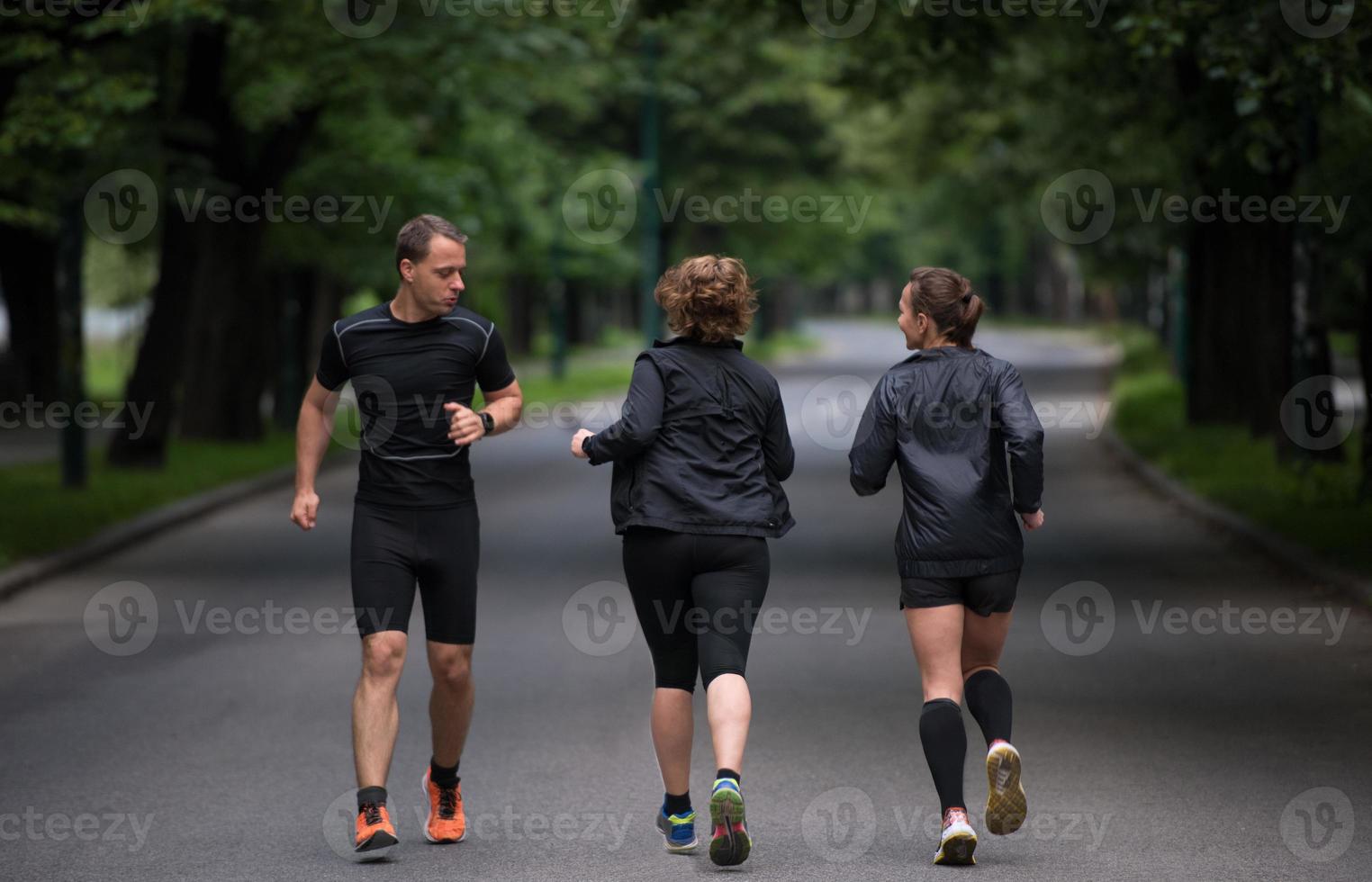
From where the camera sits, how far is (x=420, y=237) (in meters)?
6.28

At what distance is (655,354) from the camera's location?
6156mm

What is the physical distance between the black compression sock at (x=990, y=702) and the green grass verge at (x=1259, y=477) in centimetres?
657

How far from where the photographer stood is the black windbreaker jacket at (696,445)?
19.9 ft

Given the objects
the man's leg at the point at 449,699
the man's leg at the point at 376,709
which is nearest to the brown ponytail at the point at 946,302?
the man's leg at the point at 449,699

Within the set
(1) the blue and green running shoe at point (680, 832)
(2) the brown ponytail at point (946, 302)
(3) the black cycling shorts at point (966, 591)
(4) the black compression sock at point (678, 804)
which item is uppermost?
(2) the brown ponytail at point (946, 302)

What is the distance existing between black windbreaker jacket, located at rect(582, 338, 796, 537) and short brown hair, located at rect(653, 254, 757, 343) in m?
0.06

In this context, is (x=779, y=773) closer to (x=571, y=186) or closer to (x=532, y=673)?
(x=532, y=673)

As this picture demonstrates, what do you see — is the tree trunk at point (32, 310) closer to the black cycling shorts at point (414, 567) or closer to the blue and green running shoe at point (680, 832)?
the black cycling shorts at point (414, 567)

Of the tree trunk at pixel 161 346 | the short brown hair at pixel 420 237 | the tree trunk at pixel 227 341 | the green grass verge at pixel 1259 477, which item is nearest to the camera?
the short brown hair at pixel 420 237

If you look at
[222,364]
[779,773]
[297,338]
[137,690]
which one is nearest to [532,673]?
[137,690]

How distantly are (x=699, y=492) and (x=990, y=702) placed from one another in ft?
3.56

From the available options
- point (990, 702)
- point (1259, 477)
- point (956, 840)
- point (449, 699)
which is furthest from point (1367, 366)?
point (449, 699)

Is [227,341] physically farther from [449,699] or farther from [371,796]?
[371,796]

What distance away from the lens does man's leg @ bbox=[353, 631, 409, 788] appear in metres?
6.26
